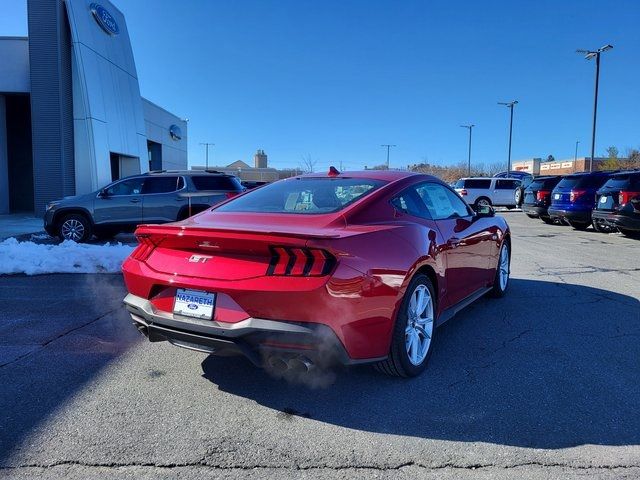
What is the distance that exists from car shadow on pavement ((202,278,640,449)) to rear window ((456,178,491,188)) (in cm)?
2405

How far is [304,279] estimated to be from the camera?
3.05 m

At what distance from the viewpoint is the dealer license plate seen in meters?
3.21

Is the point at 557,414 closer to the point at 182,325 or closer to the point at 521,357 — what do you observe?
the point at 521,357

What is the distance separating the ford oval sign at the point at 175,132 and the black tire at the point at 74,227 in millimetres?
27552

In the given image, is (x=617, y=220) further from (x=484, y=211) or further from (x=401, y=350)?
(x=401, y=350)

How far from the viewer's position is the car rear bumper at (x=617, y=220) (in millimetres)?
12281

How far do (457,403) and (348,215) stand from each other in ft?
4.81

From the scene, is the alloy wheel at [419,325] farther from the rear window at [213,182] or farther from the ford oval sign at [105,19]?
the ford oval sign at [105,19]

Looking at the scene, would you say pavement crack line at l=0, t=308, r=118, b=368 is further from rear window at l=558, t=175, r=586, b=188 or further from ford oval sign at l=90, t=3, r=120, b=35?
ford oval sign at l=90, t=3, r=120, b=35

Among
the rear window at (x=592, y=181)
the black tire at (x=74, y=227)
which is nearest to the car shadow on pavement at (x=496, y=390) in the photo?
the black tire at (x=74, y=227)

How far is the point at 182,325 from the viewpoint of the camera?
128 inches

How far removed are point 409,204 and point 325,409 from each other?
5.93 feet

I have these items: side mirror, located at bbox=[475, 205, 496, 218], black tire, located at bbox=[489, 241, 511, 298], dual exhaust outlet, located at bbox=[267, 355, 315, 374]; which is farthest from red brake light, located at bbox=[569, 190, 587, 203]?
dual exhaust outlet, located at bbox=[267, 355, 315, 374]

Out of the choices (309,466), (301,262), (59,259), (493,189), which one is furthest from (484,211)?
(493,189)
